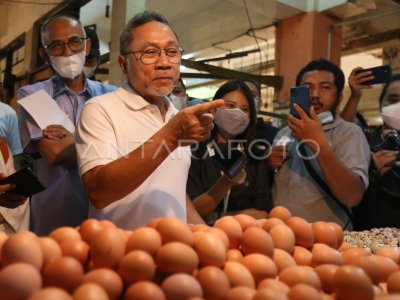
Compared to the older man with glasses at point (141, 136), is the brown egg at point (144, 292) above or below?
below

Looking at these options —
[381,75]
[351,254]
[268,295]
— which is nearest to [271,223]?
[351,254]

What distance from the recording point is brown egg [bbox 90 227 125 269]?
0.79 meters

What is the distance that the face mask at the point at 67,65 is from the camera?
2045mm

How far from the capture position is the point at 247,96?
2.31 m

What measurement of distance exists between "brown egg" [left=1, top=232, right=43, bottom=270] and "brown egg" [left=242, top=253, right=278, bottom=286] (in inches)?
14.8

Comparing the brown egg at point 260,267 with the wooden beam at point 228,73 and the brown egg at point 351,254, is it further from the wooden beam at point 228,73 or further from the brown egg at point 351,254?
the wooden beam at point 228,73

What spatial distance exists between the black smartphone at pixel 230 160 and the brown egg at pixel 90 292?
1.17 m

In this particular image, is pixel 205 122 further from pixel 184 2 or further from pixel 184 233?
pixel 184 2

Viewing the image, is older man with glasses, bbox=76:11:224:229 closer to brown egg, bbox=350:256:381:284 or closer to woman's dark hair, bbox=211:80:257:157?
brown egg, bbox=350:256:381:284

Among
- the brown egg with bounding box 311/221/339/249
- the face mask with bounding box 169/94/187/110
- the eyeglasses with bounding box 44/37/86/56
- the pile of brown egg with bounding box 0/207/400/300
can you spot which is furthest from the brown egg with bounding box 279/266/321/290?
the face mask with bounding box 169/94/187/110

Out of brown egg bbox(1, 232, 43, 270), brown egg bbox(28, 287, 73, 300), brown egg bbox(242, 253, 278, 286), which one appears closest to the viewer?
brown egg bbox(28, 287, 73, 300)

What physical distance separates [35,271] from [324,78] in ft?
6.02

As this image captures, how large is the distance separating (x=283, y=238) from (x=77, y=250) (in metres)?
0.45

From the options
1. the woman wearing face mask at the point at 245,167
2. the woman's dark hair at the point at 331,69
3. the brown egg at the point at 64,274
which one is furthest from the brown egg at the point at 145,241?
the woman's dark hair at the point at 331,69
